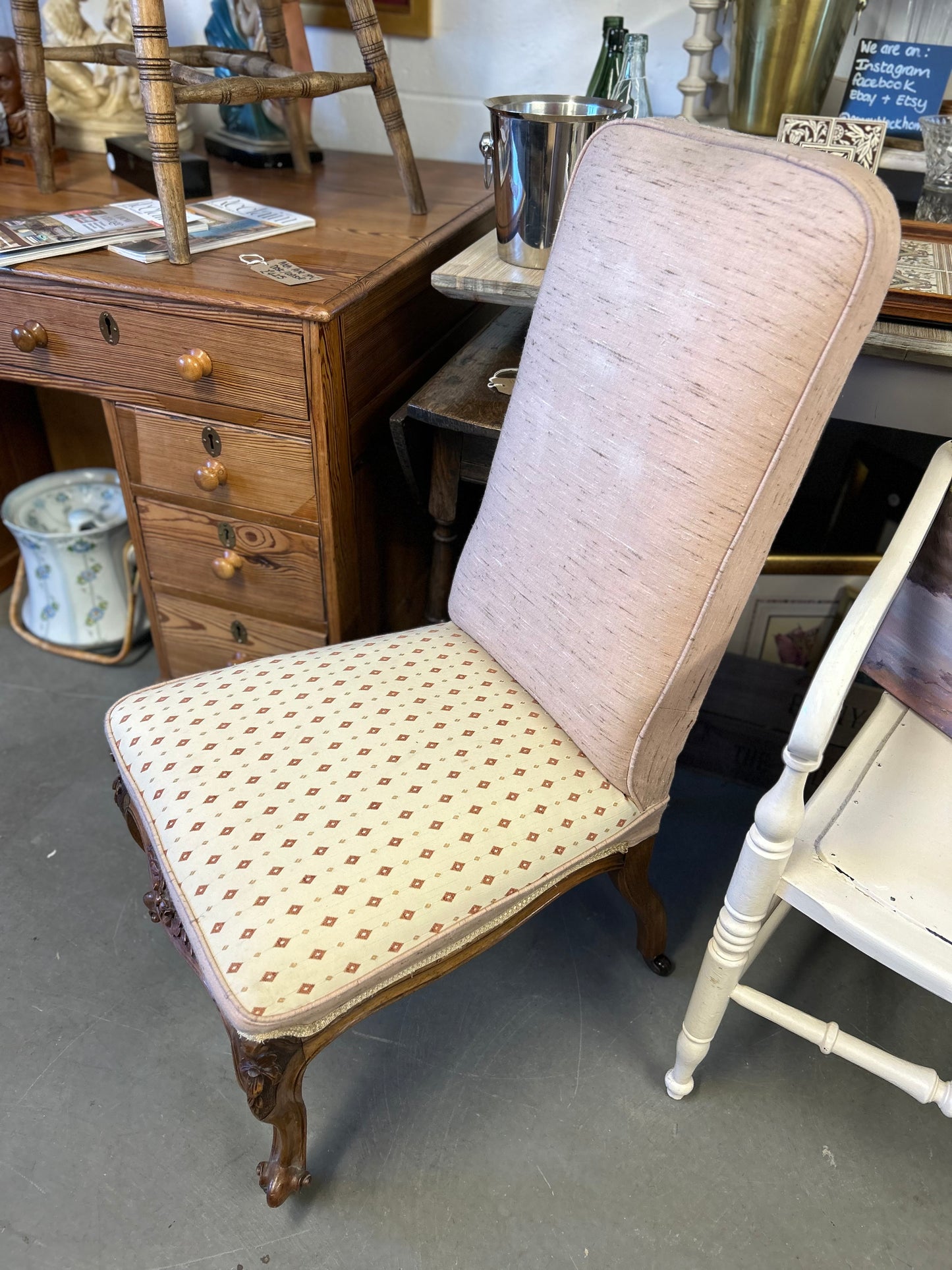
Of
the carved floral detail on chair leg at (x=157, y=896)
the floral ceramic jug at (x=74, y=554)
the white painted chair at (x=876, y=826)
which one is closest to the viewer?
the white painted chair at (x=876, y=826)

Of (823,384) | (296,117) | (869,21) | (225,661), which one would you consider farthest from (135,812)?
(869,21)

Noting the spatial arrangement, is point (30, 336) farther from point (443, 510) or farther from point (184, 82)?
point (443, 510)

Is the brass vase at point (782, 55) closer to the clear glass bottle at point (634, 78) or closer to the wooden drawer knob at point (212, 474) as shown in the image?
the clear glass bottle at point (634, 78)

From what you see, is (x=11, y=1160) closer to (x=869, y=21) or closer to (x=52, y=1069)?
(x=52, y=1069)

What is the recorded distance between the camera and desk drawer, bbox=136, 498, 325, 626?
53.1 inches

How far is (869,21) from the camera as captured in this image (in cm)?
134

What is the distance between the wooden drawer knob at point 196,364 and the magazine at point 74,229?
0.74 ft

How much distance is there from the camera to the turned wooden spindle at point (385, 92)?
1307 millimetres

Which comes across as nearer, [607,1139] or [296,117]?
[607,1139]

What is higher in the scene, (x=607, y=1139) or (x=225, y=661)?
(x=225, y=661)

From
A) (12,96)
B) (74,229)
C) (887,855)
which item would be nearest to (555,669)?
(887,855)

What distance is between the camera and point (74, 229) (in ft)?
4.29

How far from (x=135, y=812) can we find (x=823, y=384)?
2.72 feet

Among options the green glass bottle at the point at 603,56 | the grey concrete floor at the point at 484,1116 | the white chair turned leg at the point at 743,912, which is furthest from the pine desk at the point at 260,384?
the white chair turned leg at the point at 743,912
